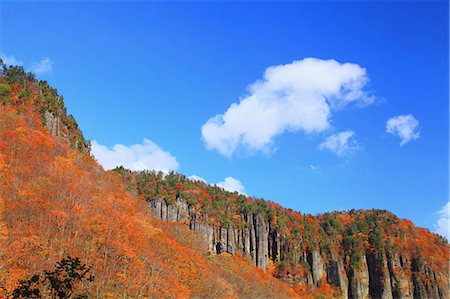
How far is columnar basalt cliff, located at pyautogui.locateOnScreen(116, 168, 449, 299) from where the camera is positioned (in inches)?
4542

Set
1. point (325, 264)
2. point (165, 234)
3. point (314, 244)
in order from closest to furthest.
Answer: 1. point (165, 234)
2. point (325, 264)
3. point (314, 244)

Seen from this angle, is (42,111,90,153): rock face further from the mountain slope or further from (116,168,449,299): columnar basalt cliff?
(116,168,449,299): columnar basalt cliff

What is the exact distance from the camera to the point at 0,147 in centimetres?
4425

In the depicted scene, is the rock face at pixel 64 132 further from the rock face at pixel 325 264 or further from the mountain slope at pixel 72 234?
the rock face at pixel 325 264

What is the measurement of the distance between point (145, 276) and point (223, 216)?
280ft

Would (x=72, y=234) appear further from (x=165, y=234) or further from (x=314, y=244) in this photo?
(x=314, y=244)

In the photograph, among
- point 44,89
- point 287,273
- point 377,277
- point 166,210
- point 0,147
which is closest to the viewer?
point 0,147

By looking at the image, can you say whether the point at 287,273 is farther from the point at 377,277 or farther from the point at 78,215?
the point at 78,215

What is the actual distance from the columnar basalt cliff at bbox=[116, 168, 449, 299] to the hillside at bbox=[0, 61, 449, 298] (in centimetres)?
36

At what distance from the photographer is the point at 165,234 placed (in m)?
61.6

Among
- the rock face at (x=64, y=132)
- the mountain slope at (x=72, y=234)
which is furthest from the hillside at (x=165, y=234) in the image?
the rock face at (x=64, y=132)

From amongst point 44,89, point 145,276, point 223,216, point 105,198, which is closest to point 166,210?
point 223,216

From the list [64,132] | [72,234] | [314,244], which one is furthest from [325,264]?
[72,234]

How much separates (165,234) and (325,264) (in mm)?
82981
